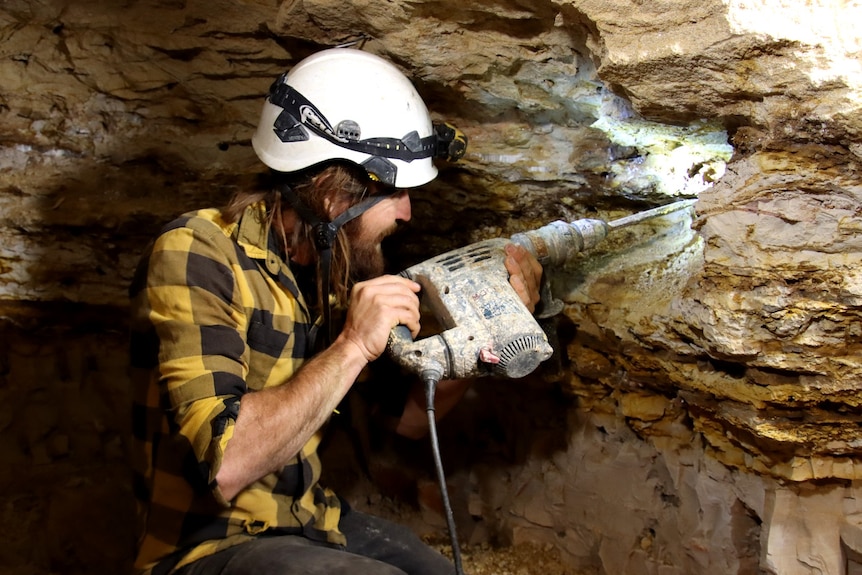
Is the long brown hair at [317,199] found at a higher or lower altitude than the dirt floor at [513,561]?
higher

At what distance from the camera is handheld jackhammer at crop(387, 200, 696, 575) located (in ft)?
5.79

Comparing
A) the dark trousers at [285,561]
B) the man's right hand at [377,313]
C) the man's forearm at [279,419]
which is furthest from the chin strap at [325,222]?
the dark trousers at [285,561]

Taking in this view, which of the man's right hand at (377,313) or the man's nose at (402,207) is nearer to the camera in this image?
the man's right hand at (377,313)

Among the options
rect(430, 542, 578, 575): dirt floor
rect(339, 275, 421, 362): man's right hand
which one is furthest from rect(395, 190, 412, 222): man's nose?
rect(430, 542, 578, 575): dirt floor

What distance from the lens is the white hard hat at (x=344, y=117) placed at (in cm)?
184

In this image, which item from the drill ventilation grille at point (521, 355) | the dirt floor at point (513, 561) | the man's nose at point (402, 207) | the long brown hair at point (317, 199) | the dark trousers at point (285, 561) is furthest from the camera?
the dirt floor at point (513, 561)

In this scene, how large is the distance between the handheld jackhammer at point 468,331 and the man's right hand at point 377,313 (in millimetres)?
42

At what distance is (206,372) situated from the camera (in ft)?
5.07

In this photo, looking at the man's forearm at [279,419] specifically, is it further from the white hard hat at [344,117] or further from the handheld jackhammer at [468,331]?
the white hard hat at [344,117]

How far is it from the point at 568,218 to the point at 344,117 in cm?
105

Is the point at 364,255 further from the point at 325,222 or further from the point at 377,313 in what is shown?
the point at 377,313

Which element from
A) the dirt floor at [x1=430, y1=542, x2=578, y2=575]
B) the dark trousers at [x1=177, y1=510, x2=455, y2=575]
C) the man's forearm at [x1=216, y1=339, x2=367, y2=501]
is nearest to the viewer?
the man's forearm at [x1=216, y1=339, x2=367, y2=501]

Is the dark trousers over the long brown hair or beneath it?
beneath

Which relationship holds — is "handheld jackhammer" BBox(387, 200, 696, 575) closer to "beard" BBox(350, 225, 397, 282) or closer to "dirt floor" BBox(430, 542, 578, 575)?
"beard" BBox(350, 225, 397, 282)
